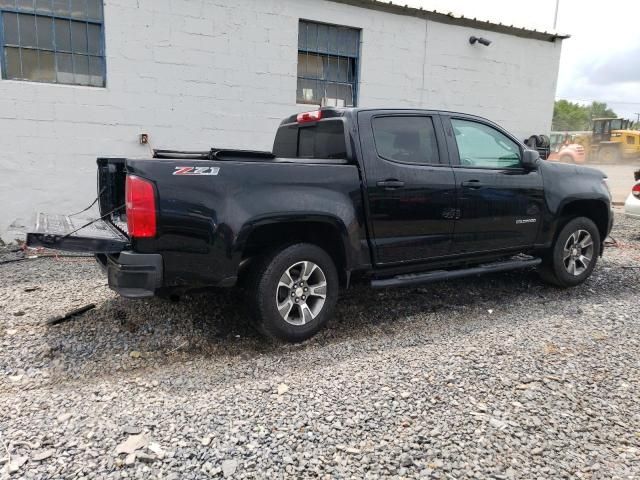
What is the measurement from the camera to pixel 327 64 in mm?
8688

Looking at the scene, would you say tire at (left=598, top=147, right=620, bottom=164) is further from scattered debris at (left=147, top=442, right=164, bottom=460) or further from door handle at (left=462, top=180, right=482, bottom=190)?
scattered debris at (left=147, top=442, right=164, bottom=460)

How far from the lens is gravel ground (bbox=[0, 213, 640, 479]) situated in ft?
8.48

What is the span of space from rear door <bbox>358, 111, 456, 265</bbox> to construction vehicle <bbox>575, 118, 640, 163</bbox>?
31300 mm

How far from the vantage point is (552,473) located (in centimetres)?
252

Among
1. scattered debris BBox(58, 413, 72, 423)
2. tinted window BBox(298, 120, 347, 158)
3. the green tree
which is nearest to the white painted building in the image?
tinted window BBox(298, 120, 347, 158)

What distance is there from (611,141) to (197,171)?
1342 inches

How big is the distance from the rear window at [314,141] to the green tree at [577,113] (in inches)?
3441

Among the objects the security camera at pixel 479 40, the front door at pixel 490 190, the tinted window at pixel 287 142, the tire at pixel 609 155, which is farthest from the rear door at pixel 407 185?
the tire at pixel 609 155

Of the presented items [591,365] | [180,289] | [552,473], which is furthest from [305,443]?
[591,365]

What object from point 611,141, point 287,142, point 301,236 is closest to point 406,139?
point 287,142

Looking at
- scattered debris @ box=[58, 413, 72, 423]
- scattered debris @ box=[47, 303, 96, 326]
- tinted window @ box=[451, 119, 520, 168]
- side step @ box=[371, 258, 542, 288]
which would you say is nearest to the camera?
scattered debris @ box=[58, 413, 72, 423]

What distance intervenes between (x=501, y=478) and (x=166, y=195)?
101 inches

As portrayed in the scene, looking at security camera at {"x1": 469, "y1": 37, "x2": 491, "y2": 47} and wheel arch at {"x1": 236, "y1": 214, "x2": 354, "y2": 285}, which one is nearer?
wheel arch at {"x1": 236, "y1": 214, "x2": 354, "y2": 285}

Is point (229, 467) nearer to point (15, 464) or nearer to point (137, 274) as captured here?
point (15, 464)
